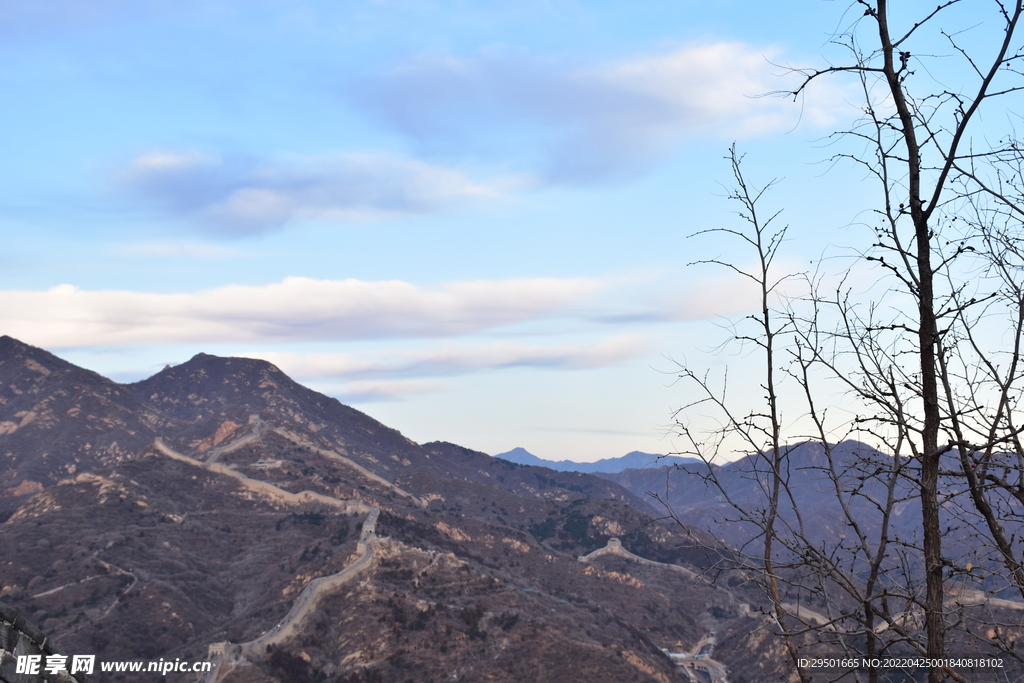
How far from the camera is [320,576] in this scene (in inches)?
2970

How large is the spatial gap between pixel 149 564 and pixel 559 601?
152 ft

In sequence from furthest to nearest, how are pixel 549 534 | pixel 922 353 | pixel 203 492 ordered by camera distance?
pixel 549 534 < pixel 203 492 < pixel 922 353

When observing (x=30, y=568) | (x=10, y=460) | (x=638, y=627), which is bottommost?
(x=638, y=627)

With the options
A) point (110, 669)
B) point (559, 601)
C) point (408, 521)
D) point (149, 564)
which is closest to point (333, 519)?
point (408, 521)

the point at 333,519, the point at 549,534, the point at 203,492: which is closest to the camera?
the point at 333,519

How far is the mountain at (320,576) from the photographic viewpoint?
60688 mm

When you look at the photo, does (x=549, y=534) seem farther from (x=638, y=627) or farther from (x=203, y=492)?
(x=203, y=492)

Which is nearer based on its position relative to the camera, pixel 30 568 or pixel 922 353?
pixel 922 353

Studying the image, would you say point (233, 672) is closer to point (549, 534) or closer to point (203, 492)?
point (203, 492)

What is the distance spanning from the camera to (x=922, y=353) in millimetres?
5688

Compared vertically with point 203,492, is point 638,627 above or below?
below

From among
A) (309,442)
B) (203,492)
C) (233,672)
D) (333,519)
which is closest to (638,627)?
(333,519)

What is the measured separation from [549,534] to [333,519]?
5782 centimetres

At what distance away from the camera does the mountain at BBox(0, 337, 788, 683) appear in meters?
60.7
